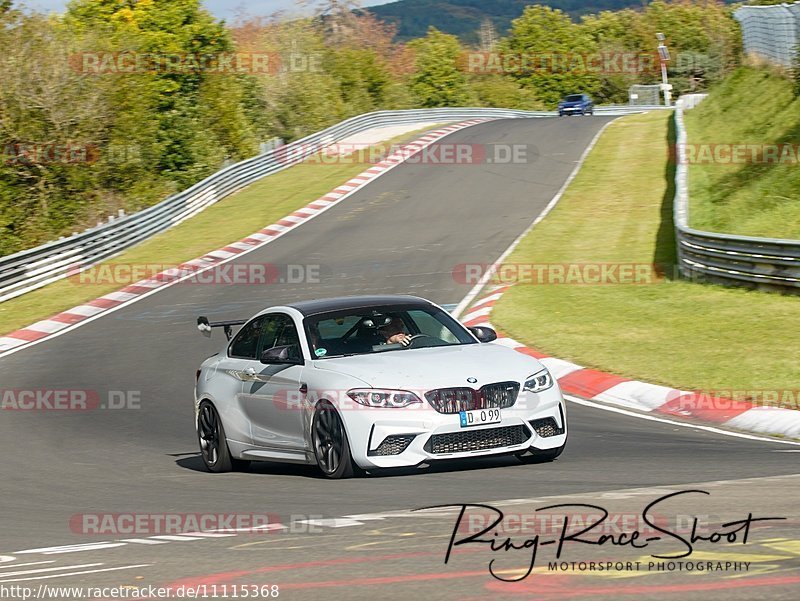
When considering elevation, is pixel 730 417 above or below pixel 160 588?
below

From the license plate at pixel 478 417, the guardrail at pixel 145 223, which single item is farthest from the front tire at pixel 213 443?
the guardrail at pixel 145 223

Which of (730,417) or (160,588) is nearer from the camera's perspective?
(160,588)

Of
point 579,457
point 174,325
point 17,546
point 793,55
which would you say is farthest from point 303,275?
point 17,546

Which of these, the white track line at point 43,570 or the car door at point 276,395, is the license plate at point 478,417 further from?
the white track line at point 43,570

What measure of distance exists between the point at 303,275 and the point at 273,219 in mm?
9410

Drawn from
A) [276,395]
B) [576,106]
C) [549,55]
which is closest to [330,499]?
[276,395]

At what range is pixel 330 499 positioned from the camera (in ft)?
28.6

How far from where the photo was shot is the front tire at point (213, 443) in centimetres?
1129

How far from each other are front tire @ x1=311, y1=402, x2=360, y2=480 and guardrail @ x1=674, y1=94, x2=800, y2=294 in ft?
34.4

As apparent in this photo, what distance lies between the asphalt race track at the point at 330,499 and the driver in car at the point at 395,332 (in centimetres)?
113

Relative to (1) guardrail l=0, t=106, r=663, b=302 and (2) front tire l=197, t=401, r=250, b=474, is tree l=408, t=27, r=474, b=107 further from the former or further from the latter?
(2) front tire l=197, t=401, r=250, b=474

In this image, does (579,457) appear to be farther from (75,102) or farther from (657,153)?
(75,102)

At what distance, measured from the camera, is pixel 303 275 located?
27.7 m

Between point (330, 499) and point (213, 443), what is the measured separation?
2.97 meters
